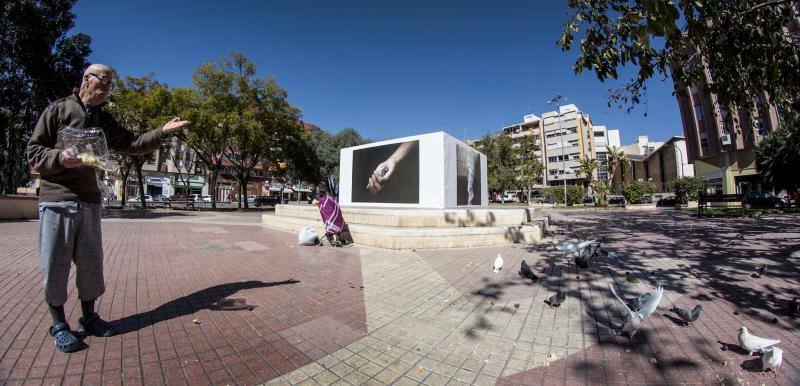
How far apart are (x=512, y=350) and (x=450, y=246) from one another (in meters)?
5.05

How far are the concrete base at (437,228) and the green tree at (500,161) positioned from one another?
32308 mm

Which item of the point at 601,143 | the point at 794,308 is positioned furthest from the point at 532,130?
the point at 794,308

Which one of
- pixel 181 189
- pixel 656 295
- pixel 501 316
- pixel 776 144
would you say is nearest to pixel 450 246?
pixel 501 316

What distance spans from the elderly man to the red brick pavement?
289 millimetres

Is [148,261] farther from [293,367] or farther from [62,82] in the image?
[62,82]

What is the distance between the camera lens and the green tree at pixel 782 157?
72.1 feet

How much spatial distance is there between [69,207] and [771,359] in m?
5.07

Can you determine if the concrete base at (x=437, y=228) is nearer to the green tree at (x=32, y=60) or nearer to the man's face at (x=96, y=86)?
the man's face at (x=96, y=86)

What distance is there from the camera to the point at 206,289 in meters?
4.09

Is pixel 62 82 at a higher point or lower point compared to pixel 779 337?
higher

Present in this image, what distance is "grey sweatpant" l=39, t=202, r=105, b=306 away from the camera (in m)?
2.35

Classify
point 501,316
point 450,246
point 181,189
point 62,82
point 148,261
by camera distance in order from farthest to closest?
point 181,189 → point 62,82 → point 450,246 → point 148,261 → point 501,316

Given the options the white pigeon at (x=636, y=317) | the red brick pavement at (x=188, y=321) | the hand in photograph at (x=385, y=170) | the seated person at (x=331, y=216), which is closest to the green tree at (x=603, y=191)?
the hand in photograph at (x=385, y=170)

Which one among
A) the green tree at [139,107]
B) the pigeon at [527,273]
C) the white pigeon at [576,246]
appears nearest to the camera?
the pigeon at [527,273]
